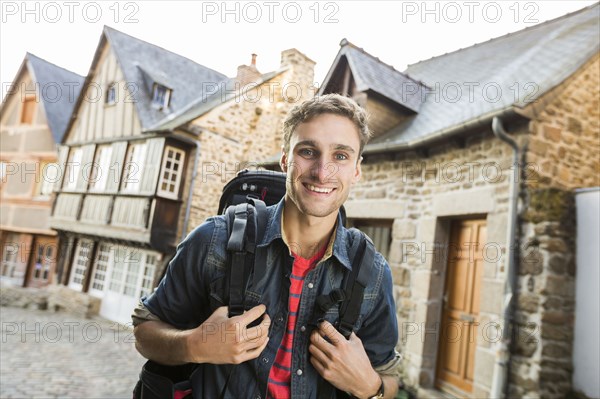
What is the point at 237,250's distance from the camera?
4.27ft

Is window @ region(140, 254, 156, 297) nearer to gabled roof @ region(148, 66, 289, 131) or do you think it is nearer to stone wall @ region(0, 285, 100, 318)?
stone wall @ region(0, 285, 100, 318)

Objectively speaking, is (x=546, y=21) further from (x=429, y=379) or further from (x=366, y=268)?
(x=366, y=268)

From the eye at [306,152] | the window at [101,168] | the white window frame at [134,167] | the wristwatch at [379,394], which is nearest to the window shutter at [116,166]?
the white window frame at [134,167]

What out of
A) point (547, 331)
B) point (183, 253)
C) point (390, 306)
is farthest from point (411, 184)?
point (183, 253)

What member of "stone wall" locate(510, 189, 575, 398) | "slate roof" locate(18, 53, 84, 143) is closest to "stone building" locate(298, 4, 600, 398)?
"stone wall" locate(510, 189, 575, 398)

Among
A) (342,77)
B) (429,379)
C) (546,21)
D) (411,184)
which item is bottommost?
(429,379)

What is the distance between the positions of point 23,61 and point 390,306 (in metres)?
18.8

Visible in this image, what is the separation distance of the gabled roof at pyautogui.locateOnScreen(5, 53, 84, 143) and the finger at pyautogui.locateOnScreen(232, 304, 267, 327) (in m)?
16.3

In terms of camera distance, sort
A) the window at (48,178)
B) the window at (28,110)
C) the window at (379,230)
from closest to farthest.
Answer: the window at (379,230) < the window at (48,178) < the window at (28,110)

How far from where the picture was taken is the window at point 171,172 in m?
10.7

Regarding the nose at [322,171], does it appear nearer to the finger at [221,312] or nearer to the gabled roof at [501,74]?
the finger at [221,312]

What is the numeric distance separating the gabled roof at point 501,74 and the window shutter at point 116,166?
8.27 meters

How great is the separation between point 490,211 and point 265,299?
161 inches

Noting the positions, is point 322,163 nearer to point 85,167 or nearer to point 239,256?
point 239,256
